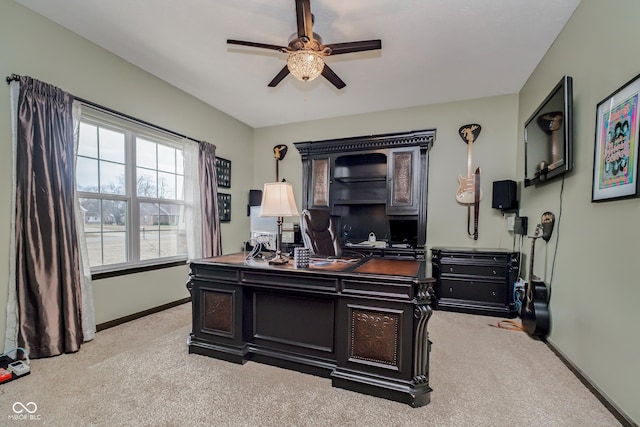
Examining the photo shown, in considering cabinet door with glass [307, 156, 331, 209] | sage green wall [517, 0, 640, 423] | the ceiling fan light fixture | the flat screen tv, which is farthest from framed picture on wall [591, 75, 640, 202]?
cabinet door with glass [307, 156, 331, 209]

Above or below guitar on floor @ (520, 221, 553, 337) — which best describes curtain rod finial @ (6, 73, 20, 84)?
above

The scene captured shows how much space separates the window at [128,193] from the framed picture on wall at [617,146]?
163 inches

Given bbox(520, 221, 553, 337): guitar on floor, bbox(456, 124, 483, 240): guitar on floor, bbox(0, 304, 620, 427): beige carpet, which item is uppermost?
bbox(456, 124, 483, 240): guitar on floor

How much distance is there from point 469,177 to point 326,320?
121 inches

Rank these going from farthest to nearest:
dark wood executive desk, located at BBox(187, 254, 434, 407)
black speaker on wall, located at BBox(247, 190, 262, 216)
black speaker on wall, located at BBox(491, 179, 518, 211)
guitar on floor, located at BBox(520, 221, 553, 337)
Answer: black speaker on wall, located at BBox(247, 190, 262, 216) < black speaker on wall, located at BBox(491, 179, 518, 211) < guitar on floor, located at BBox(520, 221, 553, 337) < dark wood executive desk, located at BBox(187, 254, 434, 407)

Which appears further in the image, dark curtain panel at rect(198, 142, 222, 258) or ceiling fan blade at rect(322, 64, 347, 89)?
dark curtain panel at rect(198, 142, 222, 258)

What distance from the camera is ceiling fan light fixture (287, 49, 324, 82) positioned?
209cm

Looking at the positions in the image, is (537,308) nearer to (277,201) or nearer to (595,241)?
(595,241)

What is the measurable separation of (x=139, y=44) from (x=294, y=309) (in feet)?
9.56

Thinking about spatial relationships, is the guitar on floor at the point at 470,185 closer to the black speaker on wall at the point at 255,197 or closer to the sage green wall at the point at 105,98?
the black speaker on wall at the point at 255,197

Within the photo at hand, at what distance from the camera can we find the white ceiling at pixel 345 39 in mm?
2232

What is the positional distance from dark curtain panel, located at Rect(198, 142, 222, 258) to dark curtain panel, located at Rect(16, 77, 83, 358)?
60.2 inches

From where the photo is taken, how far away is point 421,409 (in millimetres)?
1689

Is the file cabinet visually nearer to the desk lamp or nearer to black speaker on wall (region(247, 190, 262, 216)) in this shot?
the desk lamp
